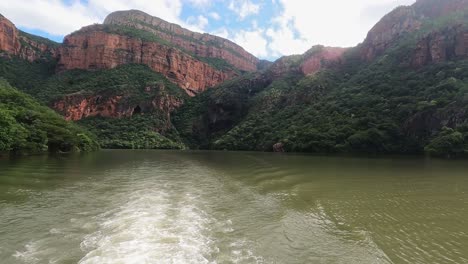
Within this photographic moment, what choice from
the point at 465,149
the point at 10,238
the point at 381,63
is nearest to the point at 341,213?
the point at 10,238

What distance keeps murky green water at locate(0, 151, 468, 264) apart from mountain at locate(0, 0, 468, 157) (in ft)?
127

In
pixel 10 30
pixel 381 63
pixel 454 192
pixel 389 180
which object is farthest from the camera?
pixel 10 30

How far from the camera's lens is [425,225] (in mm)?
10773

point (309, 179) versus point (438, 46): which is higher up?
point (438, 46)

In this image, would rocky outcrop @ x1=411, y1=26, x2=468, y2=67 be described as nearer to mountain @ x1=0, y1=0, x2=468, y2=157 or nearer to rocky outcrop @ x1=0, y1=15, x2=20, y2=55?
mountain @ x1=0, y1=0, x2=468, y2=157

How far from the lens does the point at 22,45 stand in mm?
132875

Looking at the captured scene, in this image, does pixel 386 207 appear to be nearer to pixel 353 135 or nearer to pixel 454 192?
pixel 454 192

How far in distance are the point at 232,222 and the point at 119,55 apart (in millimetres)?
144301

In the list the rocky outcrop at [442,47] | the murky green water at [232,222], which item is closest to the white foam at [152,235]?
the murky green water at [232,222]

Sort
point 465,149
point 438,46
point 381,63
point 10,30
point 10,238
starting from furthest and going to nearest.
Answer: point 10,30
point 381,63
point 438,46
point 465,149
point 10,238

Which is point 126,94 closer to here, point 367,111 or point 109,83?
point 109,83

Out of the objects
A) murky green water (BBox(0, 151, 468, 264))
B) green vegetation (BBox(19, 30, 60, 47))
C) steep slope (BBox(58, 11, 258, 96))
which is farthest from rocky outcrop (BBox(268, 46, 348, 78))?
murky green water (BBox(0, 151, 468, 264))

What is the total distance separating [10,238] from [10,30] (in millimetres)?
148563

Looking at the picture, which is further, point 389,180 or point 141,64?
point 141,64
